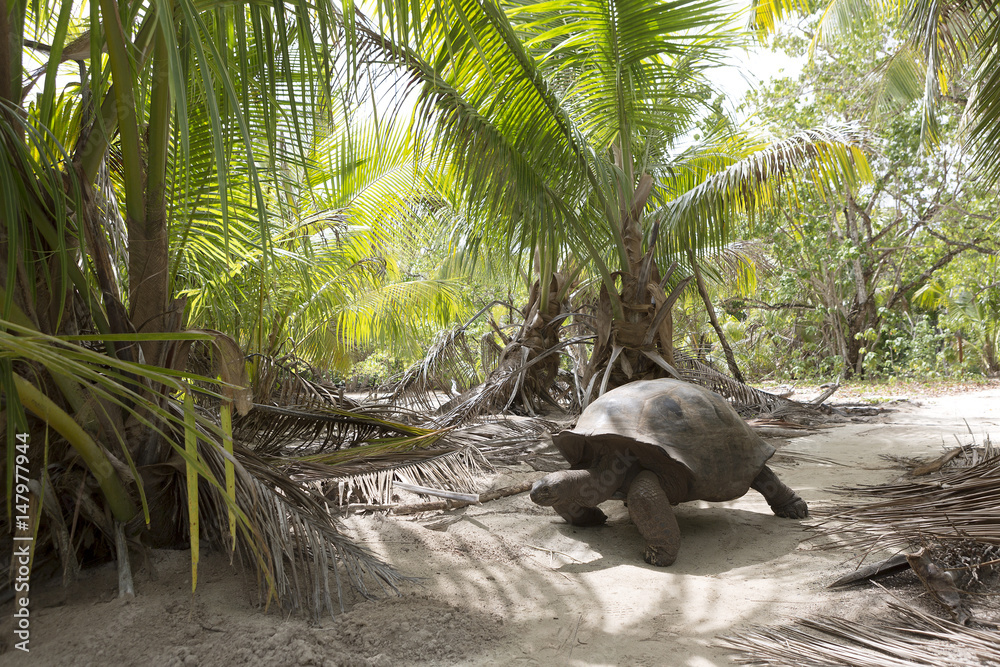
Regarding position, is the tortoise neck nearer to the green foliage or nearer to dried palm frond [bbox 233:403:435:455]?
dried palm frond [bbox 233:403:435:455]

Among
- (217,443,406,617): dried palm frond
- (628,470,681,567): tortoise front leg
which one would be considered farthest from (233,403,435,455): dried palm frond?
(628,470,681,567): tortoise front leg

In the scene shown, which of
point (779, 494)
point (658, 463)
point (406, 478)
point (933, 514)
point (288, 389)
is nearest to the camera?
point (933, 514)

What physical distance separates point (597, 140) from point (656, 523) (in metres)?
3.64

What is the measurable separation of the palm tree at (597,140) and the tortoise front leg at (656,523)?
84.3 inches

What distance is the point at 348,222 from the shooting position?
6.49 metres

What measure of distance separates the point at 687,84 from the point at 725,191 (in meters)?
1.04

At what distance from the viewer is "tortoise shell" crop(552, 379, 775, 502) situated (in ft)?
10.1

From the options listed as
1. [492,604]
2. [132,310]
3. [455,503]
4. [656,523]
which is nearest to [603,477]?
[656,523]

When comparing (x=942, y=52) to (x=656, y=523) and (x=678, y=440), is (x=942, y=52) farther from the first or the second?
(x=656, y=523)

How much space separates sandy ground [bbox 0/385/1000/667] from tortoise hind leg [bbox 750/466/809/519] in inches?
2.8

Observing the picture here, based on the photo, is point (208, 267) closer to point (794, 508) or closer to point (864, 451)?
point (794, 508)

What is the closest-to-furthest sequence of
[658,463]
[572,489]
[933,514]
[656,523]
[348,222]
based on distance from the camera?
[933,514]
[656,523]
[572,489]
[658,463]
[348,222]

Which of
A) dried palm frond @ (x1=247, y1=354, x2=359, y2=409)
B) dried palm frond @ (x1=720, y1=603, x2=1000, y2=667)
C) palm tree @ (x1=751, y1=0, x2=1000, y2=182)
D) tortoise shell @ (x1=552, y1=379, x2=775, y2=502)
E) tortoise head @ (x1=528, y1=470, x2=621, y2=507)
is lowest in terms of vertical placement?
dried palm frond @ (x1=720, y1=603, x2=1000, y2=667)

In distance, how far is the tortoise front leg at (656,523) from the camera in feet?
9.37
